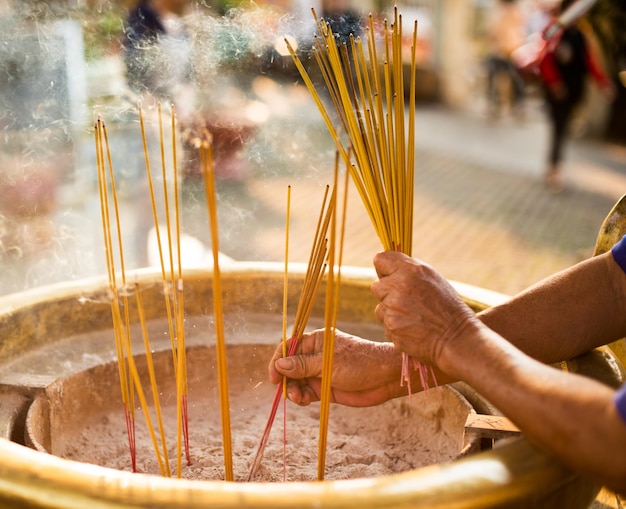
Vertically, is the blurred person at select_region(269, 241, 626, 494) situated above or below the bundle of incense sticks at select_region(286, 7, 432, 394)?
below

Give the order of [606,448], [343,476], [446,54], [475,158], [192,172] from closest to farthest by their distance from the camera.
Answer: [606,448] < [343,476] < [192,172] < [475,158] < [446,54]

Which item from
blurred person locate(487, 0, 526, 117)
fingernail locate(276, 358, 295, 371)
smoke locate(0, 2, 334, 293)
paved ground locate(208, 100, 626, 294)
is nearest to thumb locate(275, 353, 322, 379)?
fingernail locate(276, 358, 295, 371)

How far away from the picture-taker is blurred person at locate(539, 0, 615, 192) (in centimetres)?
575

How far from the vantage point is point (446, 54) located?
34.9 ft

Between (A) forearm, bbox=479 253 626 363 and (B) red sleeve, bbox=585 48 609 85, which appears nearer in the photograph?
(A) forearm, bbox=479 253 626 363

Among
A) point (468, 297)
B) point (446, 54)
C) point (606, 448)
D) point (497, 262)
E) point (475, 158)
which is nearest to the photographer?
point (606, 448)

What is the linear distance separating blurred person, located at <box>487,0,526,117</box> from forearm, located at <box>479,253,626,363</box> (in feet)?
29.0

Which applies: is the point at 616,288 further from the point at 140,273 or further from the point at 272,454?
the point at 140,273

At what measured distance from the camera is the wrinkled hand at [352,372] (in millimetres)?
1332

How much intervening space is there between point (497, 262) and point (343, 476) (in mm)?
3014

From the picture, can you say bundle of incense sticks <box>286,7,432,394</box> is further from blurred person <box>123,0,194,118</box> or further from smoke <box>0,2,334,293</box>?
blurred person <box>123,0,194,118</box>

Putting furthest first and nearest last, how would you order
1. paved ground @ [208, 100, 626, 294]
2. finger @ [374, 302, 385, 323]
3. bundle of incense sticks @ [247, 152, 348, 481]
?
paved ground @ [208, 100, 626, 294] < finger @ [374, 302, 385, 323] < bundle of incense sticks @ [247, 152, 348, 481]

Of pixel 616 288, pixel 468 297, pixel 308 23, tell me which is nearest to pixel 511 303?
pixel 616 288

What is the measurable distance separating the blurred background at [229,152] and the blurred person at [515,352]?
1.57 ft
